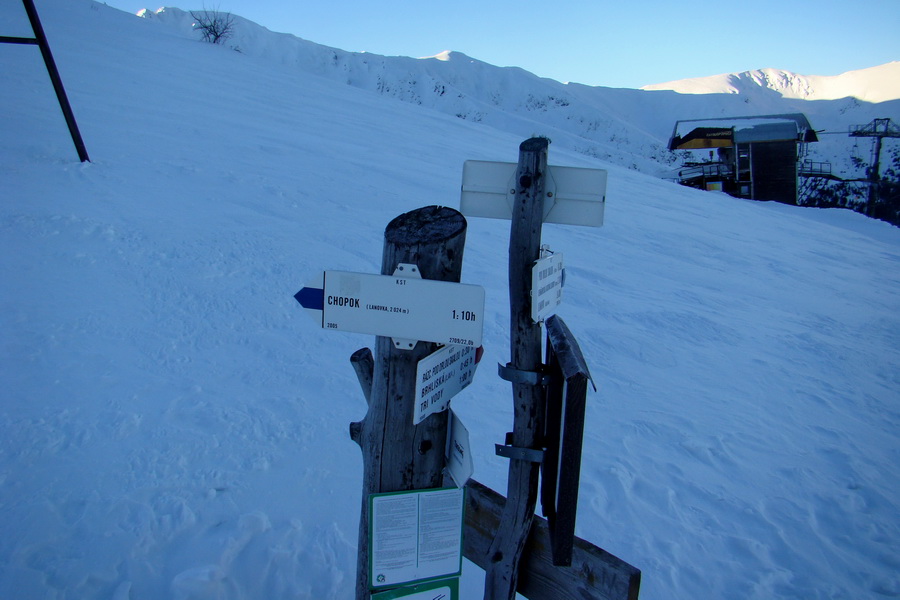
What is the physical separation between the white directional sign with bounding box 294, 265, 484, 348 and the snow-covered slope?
2872 inches

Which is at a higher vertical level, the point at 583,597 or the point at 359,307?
the point at 359,307

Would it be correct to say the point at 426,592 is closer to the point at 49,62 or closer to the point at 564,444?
the point at 564,444

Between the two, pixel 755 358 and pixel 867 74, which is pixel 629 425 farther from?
pixel 867 74

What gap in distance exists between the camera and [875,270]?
984 centimetres

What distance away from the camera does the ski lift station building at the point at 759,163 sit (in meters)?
23.0

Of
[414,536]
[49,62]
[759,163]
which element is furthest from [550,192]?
[759,163]

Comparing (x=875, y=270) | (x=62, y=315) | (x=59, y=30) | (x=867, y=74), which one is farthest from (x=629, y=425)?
(x=867, y=74)

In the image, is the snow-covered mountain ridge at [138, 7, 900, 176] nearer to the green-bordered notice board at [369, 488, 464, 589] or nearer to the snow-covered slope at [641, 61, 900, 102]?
the snow-covered slope at [641, 61, 900, 102]

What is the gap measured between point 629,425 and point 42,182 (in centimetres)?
596

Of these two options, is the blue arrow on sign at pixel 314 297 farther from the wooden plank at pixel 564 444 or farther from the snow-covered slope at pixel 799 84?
the snow-covered slope at pixel 799 84

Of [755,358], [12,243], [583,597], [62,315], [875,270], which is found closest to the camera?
[583,597]

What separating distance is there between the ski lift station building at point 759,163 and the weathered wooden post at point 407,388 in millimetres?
24427

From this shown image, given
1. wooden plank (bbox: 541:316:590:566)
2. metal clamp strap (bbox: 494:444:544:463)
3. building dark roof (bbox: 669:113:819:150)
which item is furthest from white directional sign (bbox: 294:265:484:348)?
building dark roof (bbox: 669:113:819:150)

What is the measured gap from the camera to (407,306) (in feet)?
5.21
